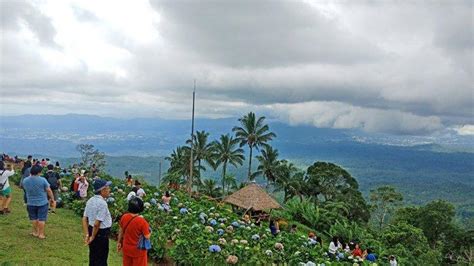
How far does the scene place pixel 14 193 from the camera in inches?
553

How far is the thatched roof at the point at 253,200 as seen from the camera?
86.7 ft

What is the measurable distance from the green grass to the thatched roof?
16428 mm

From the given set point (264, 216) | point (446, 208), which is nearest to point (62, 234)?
point (264, 216)

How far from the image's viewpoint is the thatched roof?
86.7 feet

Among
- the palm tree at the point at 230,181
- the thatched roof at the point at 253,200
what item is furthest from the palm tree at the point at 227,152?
the thatched roof at the point at 253,200

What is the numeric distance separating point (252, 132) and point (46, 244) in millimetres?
35672

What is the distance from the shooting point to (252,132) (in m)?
43.4

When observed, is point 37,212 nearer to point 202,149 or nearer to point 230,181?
point 202,149

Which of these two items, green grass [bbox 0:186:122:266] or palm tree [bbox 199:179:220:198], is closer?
green grass [bbox 0:186:122:266]

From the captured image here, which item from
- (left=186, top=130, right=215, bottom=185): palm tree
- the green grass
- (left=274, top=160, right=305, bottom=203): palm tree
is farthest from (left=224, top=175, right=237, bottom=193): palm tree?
the green grass

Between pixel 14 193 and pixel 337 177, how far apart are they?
32789mm

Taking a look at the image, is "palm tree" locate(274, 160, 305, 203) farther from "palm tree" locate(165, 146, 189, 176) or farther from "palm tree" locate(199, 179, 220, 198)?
"palm tree" locate(165, 146, 189, 176)

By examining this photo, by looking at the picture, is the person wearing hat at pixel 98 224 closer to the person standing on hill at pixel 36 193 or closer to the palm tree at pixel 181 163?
the person standing on hill at pixel 36 193

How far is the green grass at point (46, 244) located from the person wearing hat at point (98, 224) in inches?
42.3
